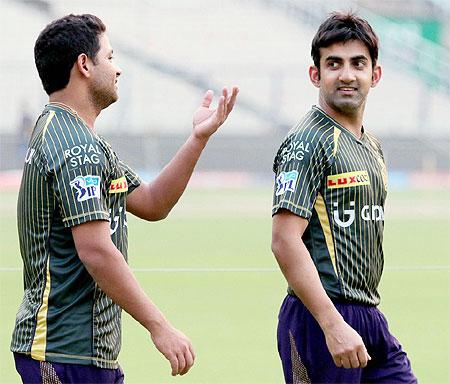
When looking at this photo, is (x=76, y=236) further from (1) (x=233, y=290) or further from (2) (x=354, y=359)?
(1) (x=233, y=290)

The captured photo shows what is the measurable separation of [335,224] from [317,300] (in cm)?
35

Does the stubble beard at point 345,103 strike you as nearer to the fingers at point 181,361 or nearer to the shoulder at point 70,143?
the shoulder at point 70,143

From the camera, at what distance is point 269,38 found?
32969mm

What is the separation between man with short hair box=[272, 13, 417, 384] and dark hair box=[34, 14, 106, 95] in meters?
0.84

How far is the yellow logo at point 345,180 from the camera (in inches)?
163

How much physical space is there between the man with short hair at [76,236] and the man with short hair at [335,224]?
0.61 m

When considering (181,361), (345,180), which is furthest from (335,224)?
(181,361)

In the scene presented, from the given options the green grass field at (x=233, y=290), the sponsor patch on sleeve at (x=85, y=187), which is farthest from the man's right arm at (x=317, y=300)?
the green grass field at (x=233, y=290)

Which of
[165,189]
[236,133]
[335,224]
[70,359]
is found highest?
[236,133]

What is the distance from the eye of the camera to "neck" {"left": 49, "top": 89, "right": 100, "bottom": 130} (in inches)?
150

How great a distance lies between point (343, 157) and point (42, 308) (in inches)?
48.4

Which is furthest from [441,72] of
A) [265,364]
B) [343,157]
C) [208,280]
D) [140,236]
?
[343,157]

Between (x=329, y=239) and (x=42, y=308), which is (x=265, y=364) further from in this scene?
(x=42, y=308)

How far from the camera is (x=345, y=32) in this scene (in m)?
4.33
